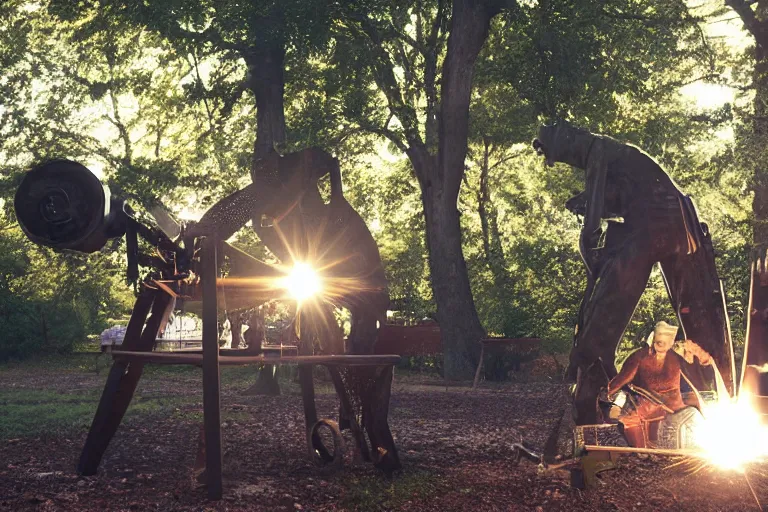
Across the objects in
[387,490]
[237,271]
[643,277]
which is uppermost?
[237,271]

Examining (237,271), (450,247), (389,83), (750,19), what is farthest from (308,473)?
A: (750,19)

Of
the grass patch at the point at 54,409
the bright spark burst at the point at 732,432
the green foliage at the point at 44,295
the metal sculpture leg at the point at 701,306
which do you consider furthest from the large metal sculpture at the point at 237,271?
the green foliage at the point at 44,295

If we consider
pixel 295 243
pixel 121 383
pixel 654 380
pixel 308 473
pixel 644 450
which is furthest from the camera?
pixel 308 473

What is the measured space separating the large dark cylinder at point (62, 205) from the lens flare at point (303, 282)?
2.08 metres

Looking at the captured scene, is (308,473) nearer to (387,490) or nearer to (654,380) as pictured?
(387,490)

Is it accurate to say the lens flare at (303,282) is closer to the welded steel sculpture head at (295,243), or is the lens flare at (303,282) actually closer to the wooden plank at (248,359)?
the welded steel sculpture head at (295,243)

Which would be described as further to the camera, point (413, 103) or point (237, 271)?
point (413, 103)

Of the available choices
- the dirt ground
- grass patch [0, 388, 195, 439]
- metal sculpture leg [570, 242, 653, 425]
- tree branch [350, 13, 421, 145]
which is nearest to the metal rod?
the dirt ground

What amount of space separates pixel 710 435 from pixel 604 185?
112 inches

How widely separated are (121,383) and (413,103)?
19.2 m

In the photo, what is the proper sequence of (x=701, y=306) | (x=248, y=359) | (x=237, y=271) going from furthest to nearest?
(x=237, y=271), (x=701, y=306), (x=248, y=359)

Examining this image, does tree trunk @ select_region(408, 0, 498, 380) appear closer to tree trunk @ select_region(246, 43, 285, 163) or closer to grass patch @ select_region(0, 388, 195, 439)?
tree trunk @ select_region(246, 43, 285, 163)

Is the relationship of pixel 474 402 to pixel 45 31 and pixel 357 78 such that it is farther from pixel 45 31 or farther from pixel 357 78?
pixel 45 31

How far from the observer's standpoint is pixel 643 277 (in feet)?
27.6
